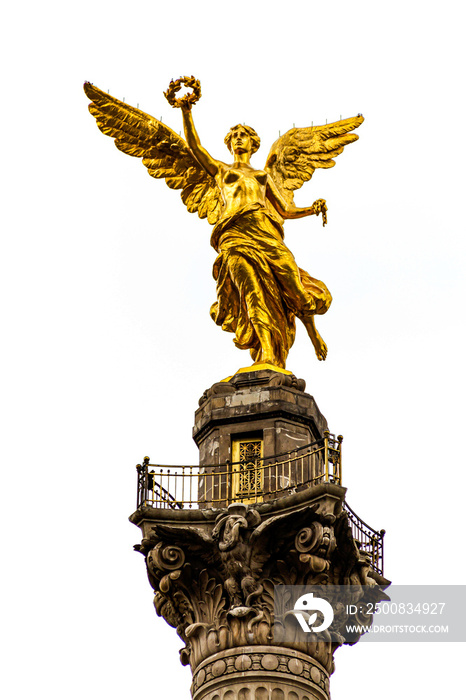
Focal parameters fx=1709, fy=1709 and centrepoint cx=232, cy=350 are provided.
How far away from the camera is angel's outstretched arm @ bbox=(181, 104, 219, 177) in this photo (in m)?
38.0

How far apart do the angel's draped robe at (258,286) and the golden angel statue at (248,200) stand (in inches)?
0.8

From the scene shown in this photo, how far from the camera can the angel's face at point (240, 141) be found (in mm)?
38281

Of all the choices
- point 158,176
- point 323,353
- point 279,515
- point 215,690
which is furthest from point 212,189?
point 215,690

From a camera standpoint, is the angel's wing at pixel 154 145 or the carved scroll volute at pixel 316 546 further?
the angel's wing at pixel 154 145

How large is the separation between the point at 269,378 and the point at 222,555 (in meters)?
4.70

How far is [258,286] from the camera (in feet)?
119

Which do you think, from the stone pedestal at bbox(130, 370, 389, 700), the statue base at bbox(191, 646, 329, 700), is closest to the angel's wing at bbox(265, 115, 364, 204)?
the stone pedestal at bbox(130, 370, 389, 700)

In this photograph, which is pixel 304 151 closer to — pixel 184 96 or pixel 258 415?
pixel 184 96

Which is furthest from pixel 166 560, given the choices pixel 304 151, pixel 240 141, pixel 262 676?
pixel 304 151

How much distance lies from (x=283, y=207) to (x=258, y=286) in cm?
250

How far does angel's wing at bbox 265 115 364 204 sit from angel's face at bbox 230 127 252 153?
0.77 meters

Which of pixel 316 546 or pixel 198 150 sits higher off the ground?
pixel 198 150

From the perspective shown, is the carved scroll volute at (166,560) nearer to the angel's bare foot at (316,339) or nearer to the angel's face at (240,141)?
the angel's bare foot at (316,339)

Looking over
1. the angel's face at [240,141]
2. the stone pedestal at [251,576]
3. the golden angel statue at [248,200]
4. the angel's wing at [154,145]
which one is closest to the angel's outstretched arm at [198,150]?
the golden angel statue at [248,200]
